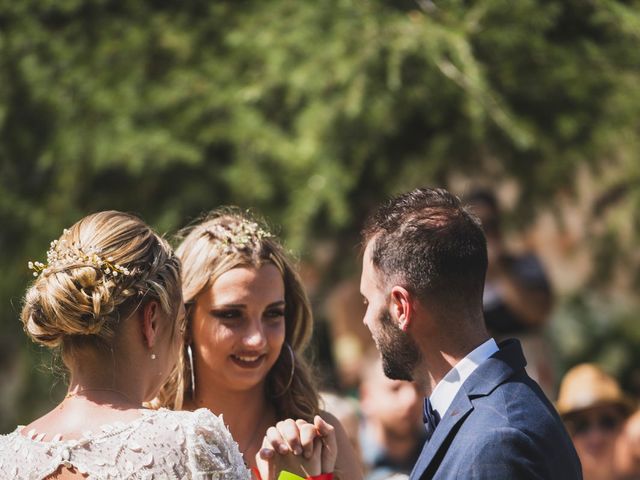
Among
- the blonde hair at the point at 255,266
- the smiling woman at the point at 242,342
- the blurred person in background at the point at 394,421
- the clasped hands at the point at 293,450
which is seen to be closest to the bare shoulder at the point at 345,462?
the smiling woman at the point at 242,342

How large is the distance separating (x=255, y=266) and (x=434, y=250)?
102 centimetres

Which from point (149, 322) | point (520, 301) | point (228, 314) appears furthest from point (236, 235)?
point (520, 301)

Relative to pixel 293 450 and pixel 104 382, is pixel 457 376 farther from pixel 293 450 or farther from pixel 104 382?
pixel 104 382

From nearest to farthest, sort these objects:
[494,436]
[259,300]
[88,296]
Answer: [494,436]
[88,296]
[259,300]

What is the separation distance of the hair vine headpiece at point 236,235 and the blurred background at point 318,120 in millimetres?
1979

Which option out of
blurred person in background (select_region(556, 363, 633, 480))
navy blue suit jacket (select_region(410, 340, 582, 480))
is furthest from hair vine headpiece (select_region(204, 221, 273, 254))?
blurred person in background (select_region(556, 363, 633, 480))

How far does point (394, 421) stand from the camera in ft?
18.1

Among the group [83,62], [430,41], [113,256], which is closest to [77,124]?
[83,62]

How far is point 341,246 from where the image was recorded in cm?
645

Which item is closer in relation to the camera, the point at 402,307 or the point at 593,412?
the point at 402,307

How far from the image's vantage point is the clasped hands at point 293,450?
9.80ft

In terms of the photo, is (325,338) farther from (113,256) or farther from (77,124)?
(113,256)

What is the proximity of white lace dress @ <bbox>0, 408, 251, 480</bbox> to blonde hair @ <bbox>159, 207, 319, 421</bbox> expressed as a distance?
3.39 ft

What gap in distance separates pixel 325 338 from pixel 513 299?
2.50 meters
